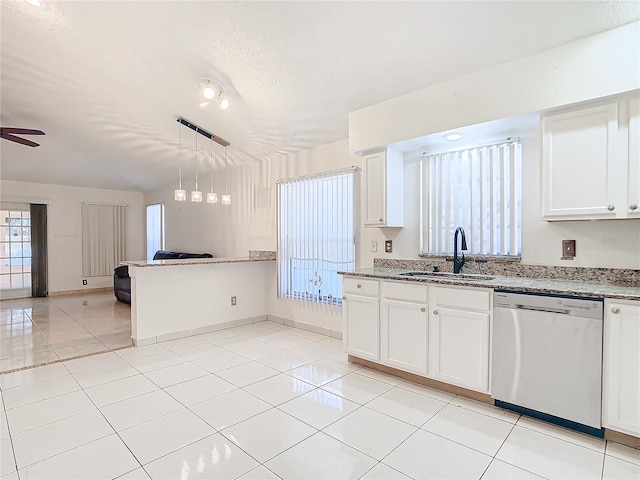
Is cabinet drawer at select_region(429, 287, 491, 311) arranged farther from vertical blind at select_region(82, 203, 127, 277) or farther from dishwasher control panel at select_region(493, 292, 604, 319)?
vertical blind at select_region(82, 203, 127, 277)

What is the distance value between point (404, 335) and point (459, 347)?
0.44 m

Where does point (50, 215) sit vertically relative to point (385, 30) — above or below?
below

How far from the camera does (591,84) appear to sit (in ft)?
7.08

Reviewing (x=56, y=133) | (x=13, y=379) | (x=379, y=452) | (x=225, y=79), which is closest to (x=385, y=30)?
(x=225, y=79)

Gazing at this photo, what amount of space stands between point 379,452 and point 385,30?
2673mm

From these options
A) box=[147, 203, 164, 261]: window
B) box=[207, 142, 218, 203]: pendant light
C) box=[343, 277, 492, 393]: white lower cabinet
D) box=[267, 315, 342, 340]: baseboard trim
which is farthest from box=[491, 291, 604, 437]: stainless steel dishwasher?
box=[147, 203, 164, 261]: window

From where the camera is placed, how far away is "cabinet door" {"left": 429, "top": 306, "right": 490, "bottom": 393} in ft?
7.82

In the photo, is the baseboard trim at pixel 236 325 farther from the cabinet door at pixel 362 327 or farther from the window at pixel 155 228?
the window at pixel 155 228

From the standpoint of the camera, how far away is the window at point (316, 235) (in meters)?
3.88

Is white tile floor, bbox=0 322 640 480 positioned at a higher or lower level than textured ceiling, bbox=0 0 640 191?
lower

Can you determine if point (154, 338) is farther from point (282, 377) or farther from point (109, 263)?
point (109, 263)

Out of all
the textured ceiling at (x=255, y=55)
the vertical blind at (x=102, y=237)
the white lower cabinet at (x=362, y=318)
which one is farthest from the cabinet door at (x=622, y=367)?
the vertical blind at (x=102, y=237)

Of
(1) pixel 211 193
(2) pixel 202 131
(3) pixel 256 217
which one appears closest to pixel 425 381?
(1) pixel 211 193

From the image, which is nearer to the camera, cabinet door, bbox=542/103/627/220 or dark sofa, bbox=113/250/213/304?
cabinet door, bbox=542/103/627/220
